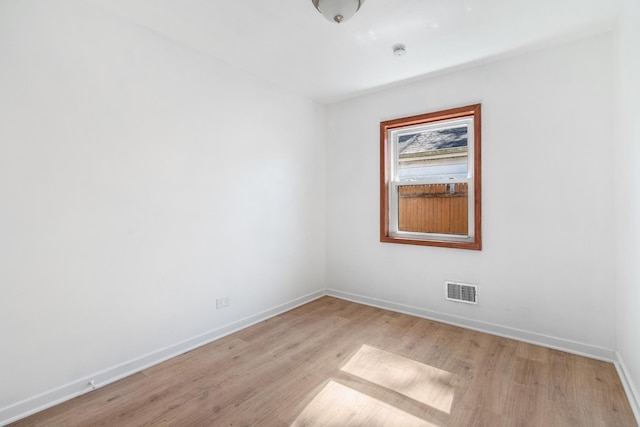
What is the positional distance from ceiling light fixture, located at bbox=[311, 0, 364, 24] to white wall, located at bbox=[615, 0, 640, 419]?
1.66m

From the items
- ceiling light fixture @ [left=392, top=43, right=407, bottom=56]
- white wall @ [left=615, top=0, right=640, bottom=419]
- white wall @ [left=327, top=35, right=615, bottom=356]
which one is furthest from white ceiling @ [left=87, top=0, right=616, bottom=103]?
white wall @ [left=615, top=0, right=640, bottom=419]

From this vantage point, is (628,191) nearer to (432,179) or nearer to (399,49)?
(432,179)

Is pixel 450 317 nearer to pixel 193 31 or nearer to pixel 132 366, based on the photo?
pixel 132 366

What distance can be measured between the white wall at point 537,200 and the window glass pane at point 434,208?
0.91 feet


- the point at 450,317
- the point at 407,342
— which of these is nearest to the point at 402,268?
the point at 450,317

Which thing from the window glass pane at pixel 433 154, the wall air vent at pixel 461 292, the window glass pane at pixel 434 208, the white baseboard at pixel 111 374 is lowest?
the white baseboard at pixel 111 374

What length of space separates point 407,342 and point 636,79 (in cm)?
255

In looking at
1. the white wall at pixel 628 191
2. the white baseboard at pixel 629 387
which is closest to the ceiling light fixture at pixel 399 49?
the white wall at pixel 628 191

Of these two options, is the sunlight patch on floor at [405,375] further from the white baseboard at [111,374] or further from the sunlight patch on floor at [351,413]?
the white baseboard at [111,374]

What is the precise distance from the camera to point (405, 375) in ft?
7.54

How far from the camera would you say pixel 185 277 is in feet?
8.82

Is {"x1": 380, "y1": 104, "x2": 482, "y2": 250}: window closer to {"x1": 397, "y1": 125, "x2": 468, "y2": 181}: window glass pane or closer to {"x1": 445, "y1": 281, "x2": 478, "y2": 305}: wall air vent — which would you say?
{"x1": 397, "y1": 125, "x2": 468, "y2": 181}: window glass pane

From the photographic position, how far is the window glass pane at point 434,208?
334cm

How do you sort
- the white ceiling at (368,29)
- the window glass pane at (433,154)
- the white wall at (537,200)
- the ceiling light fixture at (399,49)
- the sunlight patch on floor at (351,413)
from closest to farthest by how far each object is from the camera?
the sunlight patch on floor at (351,413), the white ceiling at (368,29), the white wall at (537,200), the ceiling light fixture at (399,49), the window glass pane at (433,154)
